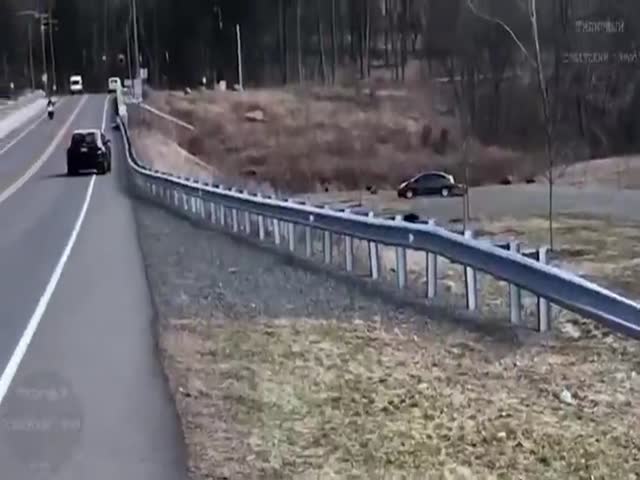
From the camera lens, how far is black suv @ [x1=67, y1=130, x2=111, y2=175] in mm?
53375

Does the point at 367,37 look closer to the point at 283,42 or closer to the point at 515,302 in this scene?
the point at 283,42

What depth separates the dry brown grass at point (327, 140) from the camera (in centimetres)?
7412

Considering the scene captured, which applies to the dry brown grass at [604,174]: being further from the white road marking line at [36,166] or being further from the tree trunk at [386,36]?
the tree trunk at [386,36]

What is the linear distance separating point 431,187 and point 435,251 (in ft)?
159

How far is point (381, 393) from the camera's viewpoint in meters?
10.6

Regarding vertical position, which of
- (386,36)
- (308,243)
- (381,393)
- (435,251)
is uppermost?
(435,251)

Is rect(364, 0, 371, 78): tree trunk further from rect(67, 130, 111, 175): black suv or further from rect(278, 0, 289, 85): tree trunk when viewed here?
rect(67, 130, 111, 175): black suv

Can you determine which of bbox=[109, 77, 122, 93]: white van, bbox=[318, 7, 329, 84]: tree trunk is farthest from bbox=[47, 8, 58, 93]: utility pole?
bbox=[318, 7, 329, 84]: tree trunk

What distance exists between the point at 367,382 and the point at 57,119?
9122 cm

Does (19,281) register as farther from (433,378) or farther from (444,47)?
(444,47)

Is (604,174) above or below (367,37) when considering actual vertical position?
below

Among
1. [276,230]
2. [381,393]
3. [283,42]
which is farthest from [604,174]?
[283,42]

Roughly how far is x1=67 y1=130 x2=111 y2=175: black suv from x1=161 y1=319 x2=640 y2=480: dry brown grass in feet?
131

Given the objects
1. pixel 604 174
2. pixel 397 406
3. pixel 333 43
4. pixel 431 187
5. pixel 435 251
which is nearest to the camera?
pixel 397 406
